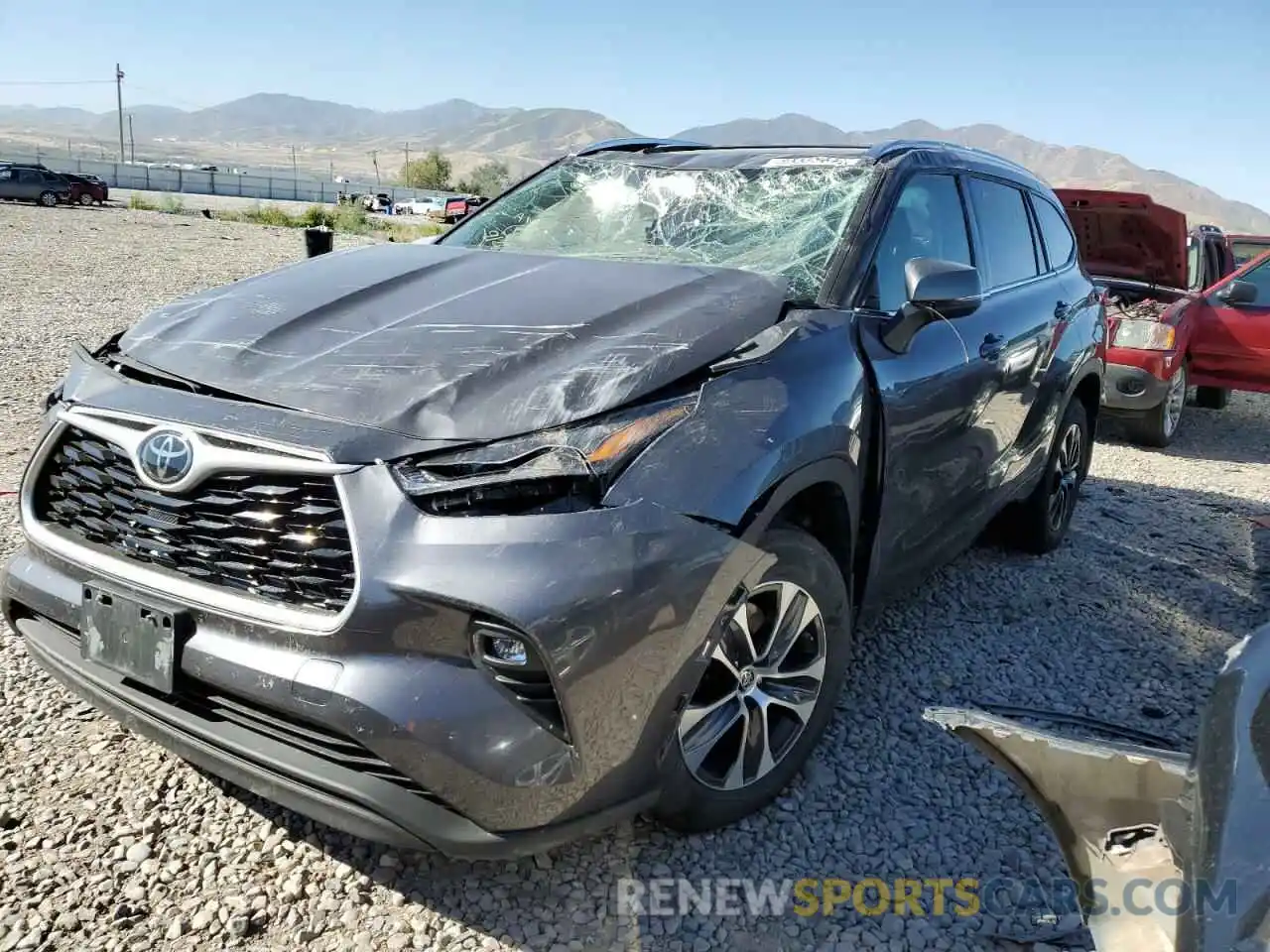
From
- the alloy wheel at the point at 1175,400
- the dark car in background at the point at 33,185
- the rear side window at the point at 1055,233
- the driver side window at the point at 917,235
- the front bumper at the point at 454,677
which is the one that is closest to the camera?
the front bumper at the point at 454,677

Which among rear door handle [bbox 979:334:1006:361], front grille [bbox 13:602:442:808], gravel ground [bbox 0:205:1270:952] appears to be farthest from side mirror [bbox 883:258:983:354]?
front grille [bbox 13:602:442:808]

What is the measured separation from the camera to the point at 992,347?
3.61 meters

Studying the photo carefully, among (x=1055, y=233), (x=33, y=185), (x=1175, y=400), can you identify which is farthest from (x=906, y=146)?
(x=33, y=185)

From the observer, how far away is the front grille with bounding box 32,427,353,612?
200cm

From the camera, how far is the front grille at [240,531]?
1998 millimetres

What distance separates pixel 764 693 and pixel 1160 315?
7100 millimetres

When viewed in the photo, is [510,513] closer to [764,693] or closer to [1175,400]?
[764,693]

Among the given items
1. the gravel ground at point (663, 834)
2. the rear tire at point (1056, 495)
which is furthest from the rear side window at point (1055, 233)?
the gravel ground at point (663, 834)

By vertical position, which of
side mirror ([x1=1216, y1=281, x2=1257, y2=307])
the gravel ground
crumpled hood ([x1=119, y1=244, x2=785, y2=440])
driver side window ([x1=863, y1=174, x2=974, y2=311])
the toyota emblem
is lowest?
the gravel ground

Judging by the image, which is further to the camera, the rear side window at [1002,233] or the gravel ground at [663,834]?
the rear side window at [1002,233]

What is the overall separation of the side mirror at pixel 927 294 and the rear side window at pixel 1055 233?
1965mm

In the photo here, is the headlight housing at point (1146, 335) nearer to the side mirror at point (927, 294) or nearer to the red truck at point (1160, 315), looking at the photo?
the red truck at point (1160, 315)

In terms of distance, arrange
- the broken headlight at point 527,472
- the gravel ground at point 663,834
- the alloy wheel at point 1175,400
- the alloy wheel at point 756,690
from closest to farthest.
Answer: the broken headlight at point 527,472 < the gravel ground at point 663,834 < the alloy wheel at point 756,690 < the alloy wheel at point 1175,400

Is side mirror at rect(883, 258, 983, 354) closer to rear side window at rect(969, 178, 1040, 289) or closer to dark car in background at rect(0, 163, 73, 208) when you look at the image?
rear side window at rect(969, 178, 1040, 289)
